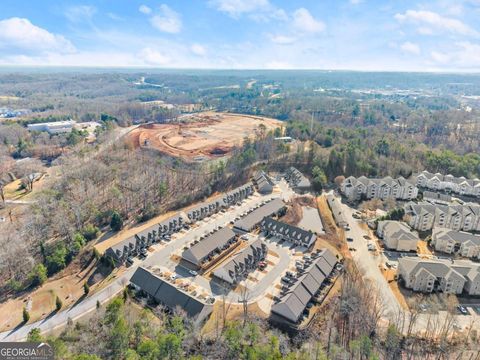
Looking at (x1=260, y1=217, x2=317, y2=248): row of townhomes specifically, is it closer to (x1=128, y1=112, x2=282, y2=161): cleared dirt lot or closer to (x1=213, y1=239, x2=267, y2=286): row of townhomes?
(x1=213, y1=239, x2=267, y2=286): row of townhomes

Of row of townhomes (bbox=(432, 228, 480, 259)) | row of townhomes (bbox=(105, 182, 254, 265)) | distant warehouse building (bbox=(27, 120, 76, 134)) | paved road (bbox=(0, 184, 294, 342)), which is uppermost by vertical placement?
distant warehouse building (bbox=(27, 120, 76, 134))

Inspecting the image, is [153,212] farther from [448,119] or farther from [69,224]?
[448,119]

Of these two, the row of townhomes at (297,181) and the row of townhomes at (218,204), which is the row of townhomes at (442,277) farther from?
the row of townhomes at (218,204)

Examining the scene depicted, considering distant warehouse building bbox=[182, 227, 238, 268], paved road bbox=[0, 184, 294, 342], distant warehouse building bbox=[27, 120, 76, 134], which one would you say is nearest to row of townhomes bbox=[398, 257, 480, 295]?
distant warehouse building bbox=[182, 227, 238, 268]

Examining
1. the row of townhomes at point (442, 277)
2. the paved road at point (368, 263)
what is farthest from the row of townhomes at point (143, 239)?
the row of townhomes at point (442, 277)

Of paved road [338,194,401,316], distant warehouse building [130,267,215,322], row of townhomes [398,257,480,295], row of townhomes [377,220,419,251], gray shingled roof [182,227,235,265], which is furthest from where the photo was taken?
row of townhomes [377,220,419,251]

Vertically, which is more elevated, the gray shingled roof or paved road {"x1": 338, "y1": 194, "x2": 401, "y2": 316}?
the gray shingled roof
